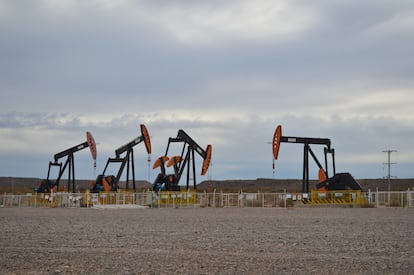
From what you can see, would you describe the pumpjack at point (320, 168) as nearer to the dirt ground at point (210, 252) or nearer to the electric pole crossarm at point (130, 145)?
the electric pole crossarm at point (130, 145)

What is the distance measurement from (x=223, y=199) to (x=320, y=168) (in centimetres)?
819

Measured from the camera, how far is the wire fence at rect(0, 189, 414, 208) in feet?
139

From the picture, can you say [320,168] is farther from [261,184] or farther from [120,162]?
[261,184]

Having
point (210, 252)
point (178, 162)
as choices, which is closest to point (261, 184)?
point (178, 162)

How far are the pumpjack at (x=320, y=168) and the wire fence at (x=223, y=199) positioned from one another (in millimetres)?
1014

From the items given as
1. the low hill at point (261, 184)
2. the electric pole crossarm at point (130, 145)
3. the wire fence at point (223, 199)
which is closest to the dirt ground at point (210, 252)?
the wire fence at point (223, 199)

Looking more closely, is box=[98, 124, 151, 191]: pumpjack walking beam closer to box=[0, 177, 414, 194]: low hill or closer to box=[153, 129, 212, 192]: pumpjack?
box=[153, 129, 212, 192]: pumpjack

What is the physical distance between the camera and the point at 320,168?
46625 mm

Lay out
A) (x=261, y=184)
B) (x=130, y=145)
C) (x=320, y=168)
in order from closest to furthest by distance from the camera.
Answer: (x=320, y=168) → (x=130, y=145) → (x=261, y=184)

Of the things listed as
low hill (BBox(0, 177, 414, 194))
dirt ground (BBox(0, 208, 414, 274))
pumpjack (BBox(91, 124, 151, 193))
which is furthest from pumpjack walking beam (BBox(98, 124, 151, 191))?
low hill (BBox(0, 177, 414, 194))

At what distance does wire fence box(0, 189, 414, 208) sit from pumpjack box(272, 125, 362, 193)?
3.33 feet

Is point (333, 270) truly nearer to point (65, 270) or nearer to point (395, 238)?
point (65, 270)

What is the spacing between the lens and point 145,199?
46.4m

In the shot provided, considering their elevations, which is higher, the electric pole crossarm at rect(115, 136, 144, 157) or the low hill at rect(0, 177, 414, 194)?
the electric pole crossarm at rect(115, 136, 144, 157)
